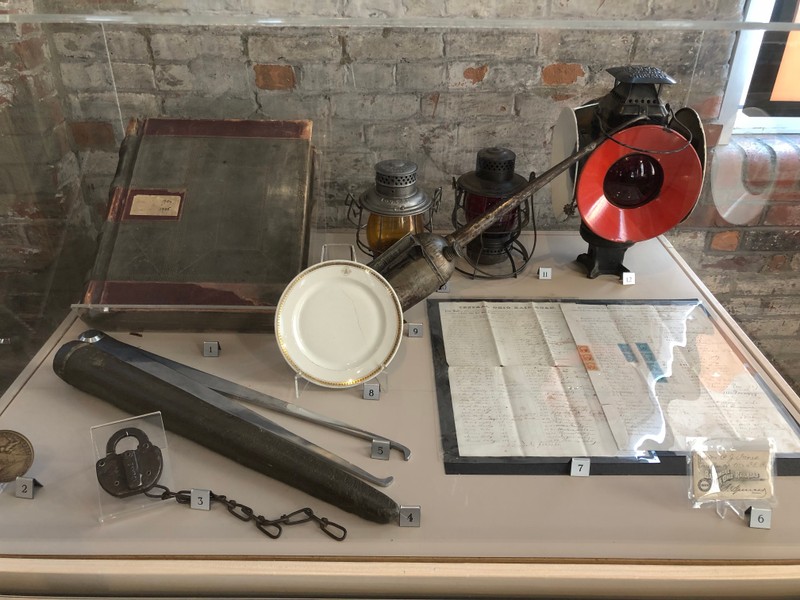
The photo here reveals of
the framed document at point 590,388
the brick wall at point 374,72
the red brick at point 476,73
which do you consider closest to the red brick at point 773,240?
the brick wall at point 374,72

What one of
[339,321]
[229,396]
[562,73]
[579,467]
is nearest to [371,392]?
[339,321]

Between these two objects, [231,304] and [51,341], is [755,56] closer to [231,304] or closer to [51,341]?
[231,304]

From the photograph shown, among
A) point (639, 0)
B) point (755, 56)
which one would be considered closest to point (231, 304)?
point (639, 0)

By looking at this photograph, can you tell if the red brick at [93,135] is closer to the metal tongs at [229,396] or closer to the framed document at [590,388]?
the metal tongs at [229,396]

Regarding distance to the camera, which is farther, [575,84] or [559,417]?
[575,84]

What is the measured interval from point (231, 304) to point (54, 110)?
80 cm

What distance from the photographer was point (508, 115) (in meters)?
1.65

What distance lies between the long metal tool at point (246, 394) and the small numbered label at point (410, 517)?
12 cm

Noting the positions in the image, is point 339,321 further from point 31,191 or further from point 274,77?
point 31,191

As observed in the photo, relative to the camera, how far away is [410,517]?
93 cm

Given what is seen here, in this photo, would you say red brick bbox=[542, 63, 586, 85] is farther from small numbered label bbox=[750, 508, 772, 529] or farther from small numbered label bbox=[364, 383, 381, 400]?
small numbered label bbox=[750, 508, 772, 529]

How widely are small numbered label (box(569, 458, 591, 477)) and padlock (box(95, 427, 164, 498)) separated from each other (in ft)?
2.11

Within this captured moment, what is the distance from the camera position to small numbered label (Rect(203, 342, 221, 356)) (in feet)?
4.15

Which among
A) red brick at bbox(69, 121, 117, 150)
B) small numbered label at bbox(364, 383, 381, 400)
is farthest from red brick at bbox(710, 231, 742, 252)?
red brick at bbox(69, 121, 117, 150)
